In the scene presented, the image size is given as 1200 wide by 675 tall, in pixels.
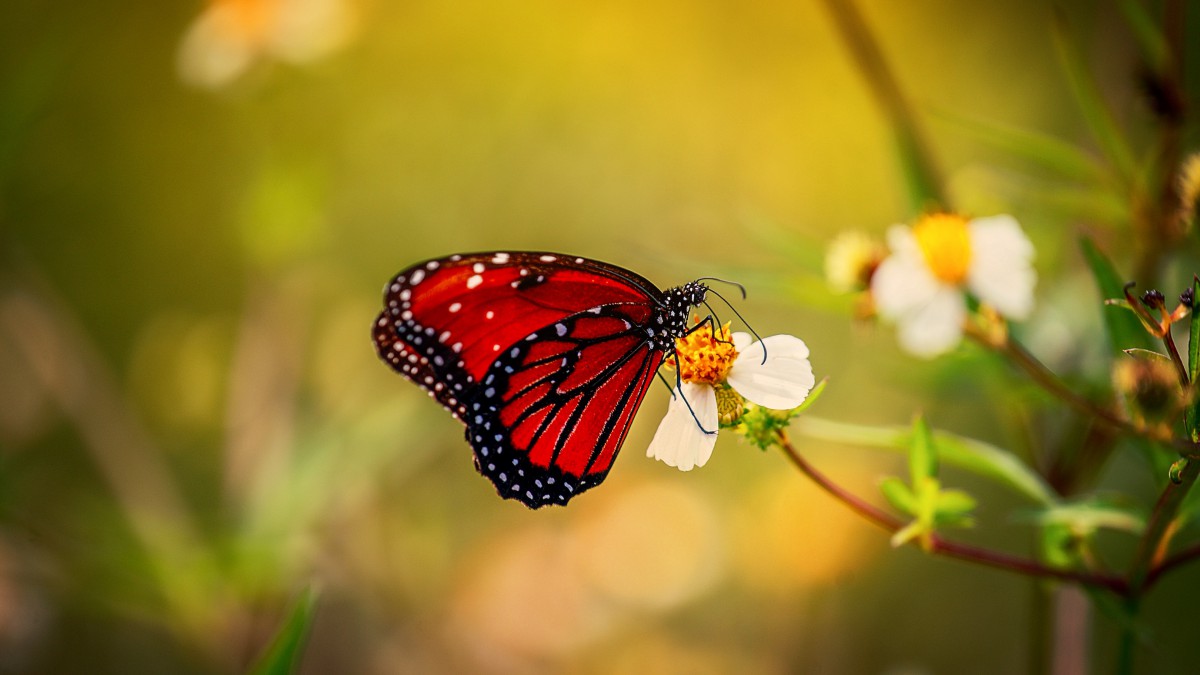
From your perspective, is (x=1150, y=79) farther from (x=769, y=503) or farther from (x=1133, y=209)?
(x=769, y=503)

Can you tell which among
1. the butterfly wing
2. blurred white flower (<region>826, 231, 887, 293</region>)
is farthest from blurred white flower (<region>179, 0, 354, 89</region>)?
blurred white flower (<region>826, 231, 887, 293</region>)

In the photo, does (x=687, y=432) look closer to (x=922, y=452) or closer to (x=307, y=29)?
(x=922, y=452)

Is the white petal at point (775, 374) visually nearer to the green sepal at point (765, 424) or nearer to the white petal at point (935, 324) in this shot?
the green sepal at point (765, 424)

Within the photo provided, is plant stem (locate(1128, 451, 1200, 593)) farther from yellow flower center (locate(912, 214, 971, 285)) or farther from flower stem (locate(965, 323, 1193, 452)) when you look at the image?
yellow flower center (locate(912, 214, 971, 285))

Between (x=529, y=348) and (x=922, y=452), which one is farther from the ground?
(x=529, y=348)

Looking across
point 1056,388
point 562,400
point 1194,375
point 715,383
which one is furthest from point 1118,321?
point 562,400

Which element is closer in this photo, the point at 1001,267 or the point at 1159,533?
the point at 1159,533
